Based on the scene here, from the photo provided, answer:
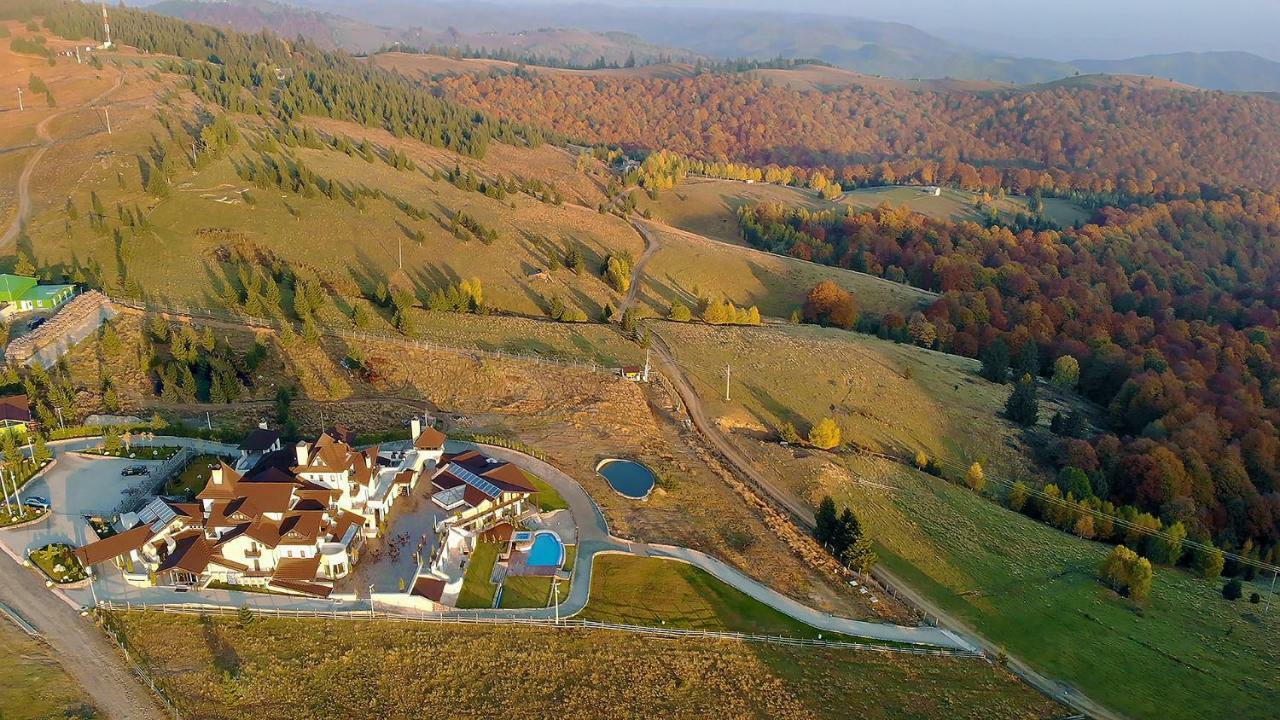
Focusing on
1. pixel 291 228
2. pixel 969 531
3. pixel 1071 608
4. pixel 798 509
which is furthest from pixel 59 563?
pixel 1071 608

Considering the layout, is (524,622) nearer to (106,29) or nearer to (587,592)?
(587,592)

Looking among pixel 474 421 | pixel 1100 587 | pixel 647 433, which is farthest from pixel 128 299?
pixel 1100 587

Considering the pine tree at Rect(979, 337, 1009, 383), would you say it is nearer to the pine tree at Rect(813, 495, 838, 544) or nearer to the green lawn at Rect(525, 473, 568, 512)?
the pine tree at Rect(813, 495, 838, 544)

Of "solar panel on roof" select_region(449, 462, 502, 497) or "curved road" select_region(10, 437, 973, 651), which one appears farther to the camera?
"solar panel on roof" select_region(449, 462, 502, 497)

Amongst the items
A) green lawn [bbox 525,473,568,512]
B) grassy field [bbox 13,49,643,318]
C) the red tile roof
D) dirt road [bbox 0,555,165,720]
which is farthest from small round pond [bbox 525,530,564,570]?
grassy field [bbox 13,49,643,318]

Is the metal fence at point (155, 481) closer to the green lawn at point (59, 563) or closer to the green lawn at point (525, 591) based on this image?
the green lawn at point (59, 563)

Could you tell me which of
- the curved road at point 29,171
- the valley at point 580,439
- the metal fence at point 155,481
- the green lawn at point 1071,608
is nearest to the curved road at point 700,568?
the valley at point 580,439
